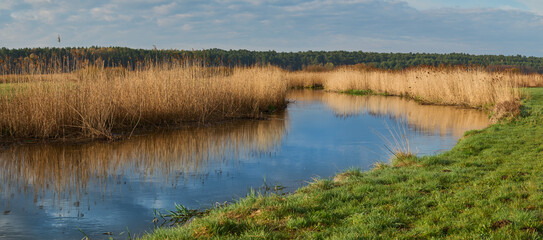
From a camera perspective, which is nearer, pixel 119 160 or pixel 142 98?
pixel 119 160

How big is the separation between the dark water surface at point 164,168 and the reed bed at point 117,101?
0.96 m

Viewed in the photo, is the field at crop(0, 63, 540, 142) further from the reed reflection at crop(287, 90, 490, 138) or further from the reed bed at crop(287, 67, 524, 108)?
the reed reflection at crop(287, 90, 490, 138)

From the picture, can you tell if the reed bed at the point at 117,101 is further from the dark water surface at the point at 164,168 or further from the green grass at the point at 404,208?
the green grass at the point at 404,208

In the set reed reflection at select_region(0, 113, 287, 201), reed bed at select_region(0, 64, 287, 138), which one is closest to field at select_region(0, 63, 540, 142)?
reed bed at select_region(0, 64, 287, 138)

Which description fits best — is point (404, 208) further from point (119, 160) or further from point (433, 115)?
point (433, 115)

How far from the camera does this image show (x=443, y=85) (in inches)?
905

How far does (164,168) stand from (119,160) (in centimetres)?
126

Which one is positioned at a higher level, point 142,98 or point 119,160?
point 142,98

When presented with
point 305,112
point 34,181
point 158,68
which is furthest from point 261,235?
point 305,112

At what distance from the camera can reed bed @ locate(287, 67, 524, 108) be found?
1994 centimetres

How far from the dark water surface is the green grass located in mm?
1374

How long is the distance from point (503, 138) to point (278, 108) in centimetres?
1160

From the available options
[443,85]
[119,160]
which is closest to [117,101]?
[119,160]

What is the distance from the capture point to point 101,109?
38.7 feet
